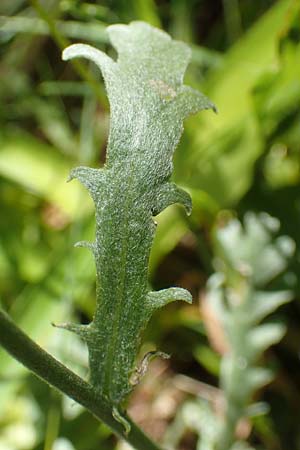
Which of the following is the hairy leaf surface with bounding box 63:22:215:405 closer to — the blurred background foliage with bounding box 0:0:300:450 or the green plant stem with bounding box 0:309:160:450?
the green plant stem with bounding box 0:309:160:450

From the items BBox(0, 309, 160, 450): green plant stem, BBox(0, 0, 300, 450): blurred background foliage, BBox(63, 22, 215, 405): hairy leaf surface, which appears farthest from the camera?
BBox(0, 0, 300, 450): blurred background foliage

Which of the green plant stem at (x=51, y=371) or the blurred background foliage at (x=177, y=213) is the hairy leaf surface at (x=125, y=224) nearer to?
the green plant stem at (x=51, y=371)

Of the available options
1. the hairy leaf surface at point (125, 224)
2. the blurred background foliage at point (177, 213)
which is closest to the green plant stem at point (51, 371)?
the hairy leaf surface at point (125, 224)

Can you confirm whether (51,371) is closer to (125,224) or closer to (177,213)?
(125,224)

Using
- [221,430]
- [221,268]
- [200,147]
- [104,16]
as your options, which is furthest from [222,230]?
[104,16]

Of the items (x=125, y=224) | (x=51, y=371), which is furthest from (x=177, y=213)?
(x=51, y=371)

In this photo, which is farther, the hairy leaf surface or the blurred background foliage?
the blurred background foliage

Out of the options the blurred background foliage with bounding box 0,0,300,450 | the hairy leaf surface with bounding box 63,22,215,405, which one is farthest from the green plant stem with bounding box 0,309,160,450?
the blurred background foliage with bounding box 0,0,300,450
